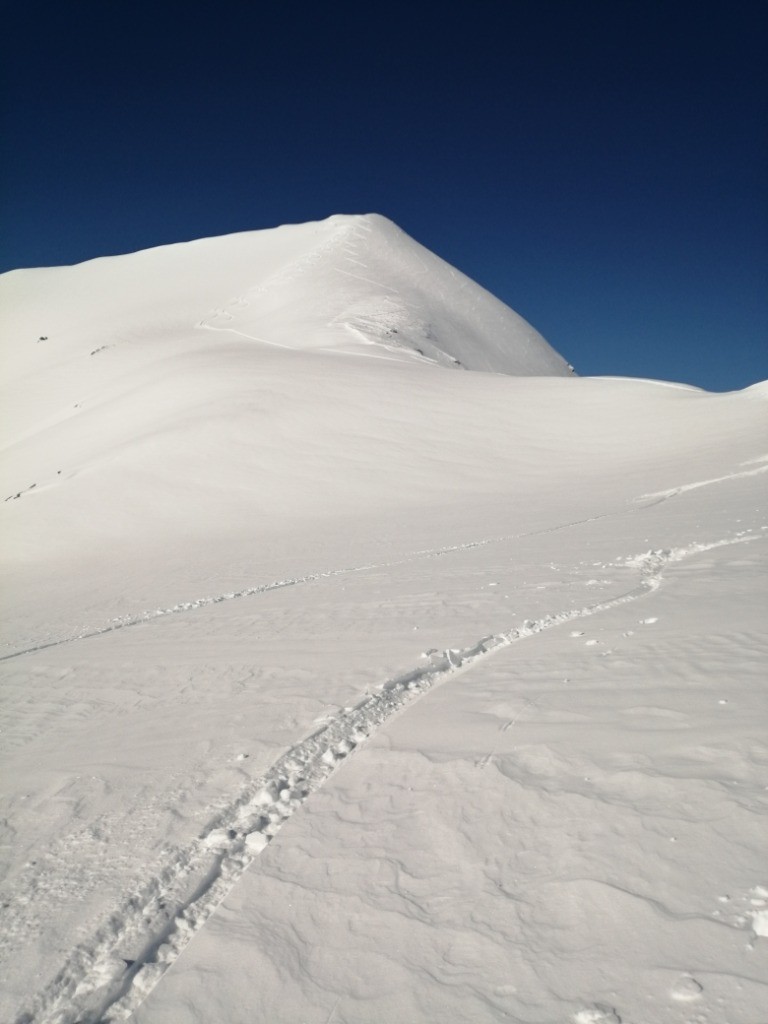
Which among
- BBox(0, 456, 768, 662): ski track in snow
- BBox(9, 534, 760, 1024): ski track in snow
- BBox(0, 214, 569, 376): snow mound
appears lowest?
BBox(9, 534, 760, 1024): ski track in snow

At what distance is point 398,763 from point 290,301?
51.3m

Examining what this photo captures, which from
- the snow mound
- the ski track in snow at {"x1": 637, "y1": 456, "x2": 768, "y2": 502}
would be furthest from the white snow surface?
the snow mound

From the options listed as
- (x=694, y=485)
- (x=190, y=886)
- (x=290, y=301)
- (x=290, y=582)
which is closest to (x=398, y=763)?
(x=190, y=886)

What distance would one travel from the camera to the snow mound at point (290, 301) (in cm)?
4709

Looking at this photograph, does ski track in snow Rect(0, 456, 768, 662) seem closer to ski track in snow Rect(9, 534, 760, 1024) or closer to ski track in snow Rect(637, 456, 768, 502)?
ski track in snow Rect(637, 456, 768, 502)

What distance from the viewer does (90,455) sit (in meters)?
26.2

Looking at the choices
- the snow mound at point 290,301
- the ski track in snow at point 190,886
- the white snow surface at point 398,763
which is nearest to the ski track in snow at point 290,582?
the white snow surface at point 398,763

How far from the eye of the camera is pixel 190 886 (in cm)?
366

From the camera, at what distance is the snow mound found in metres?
47.1

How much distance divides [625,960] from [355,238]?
68.8 metres

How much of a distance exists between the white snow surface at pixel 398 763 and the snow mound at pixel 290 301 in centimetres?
2877

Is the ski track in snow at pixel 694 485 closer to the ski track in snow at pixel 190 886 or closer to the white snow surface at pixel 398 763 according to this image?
the white snow surface at pixel 398 763

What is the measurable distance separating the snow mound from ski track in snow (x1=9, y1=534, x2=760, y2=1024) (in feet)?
117

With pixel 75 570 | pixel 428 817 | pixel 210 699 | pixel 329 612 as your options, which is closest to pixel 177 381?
pixel 75 570
